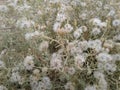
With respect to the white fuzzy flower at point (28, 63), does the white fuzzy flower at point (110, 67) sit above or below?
below

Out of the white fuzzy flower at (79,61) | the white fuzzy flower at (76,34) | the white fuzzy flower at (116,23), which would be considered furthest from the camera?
the white fuzzy flower at (116,23)

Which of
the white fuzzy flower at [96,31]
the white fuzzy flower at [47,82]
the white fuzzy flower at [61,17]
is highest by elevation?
the white fuzzy flower at [61,17]

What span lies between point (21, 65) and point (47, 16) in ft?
1.23

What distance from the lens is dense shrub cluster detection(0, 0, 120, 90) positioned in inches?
58.9

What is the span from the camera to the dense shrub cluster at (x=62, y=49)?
4.91 feet

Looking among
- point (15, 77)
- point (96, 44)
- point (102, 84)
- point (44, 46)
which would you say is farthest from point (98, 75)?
point (15, 77)

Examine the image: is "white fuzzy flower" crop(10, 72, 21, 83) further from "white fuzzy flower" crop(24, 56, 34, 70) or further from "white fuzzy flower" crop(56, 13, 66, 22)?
"white fuzzy flower" crop(56, 13, 66, 22)

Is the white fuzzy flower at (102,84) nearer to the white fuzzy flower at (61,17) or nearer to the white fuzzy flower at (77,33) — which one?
the white fuzzy flower at (77,33)

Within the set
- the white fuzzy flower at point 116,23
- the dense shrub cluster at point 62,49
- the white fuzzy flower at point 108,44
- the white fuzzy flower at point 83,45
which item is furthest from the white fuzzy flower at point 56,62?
the white fuzzy flower at point 116,23

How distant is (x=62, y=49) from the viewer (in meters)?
1.51

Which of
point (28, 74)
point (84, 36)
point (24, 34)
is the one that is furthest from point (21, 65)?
point (84, 36)

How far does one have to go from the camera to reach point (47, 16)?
5.98 ft

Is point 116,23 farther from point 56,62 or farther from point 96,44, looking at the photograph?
point 56,62

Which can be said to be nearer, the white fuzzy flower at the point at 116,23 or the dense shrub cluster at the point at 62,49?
the dense shrub cluster at the point at 62,49
